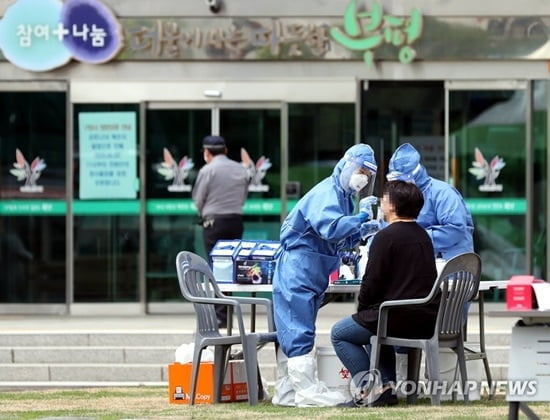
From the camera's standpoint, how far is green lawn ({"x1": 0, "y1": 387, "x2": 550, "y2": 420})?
7.82 meters

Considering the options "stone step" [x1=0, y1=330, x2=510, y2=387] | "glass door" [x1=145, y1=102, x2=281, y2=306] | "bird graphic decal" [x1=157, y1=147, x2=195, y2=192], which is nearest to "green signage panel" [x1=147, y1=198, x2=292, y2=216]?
"glass door" [x1=145, y1=102, x2=281, y2=306]

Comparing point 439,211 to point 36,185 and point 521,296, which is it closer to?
point 521,296

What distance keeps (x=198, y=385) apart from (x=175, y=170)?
636cm

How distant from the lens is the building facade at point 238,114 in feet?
49.1

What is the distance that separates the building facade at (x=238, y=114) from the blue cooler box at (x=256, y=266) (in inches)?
227

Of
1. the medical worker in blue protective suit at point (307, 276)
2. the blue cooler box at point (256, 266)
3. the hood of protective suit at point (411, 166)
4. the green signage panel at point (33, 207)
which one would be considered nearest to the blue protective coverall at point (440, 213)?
the hood of protective suit at point (411, 166)

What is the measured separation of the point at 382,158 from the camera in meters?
15.1

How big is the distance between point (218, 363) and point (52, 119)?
684 cm

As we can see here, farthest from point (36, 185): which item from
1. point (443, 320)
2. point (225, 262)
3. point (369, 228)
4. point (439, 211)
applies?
point (443, 320)

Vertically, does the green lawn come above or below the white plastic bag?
below

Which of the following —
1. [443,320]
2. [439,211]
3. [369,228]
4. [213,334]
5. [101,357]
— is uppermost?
[439,211]

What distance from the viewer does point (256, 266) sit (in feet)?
30.6

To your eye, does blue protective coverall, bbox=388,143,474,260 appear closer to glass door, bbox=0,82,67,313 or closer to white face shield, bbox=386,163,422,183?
white face shield, bbox=386,163,422,183

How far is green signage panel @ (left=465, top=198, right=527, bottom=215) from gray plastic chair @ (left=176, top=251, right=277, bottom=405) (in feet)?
20.4
